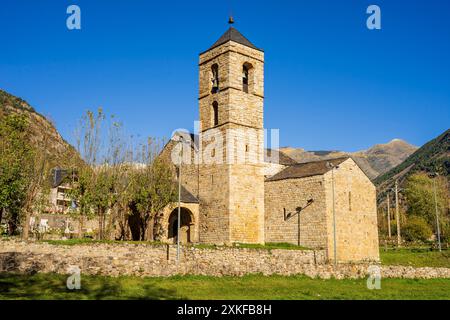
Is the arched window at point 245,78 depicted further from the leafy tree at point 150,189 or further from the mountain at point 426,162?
the mountain at point 426,162

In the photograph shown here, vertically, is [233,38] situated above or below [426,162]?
below

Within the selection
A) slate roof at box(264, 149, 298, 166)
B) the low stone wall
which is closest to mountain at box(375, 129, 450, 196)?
slate roof at box(264, 149, 298, 166)

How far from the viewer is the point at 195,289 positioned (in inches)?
805

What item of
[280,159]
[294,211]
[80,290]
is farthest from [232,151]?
[80,290]

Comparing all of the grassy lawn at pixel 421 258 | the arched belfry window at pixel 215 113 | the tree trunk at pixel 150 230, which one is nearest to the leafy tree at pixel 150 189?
the tree trunk at pixel 150 230

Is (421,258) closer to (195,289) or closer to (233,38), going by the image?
(233,38)

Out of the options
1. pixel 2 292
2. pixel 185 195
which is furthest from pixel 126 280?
pixel 185 195

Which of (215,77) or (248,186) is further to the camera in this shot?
(215,77)

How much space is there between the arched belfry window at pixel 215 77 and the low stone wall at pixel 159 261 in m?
15.7

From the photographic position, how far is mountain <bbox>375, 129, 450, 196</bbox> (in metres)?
127

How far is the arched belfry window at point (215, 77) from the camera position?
125 ft

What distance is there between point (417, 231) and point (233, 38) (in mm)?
40304

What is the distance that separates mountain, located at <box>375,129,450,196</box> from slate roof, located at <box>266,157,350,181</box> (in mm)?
92608

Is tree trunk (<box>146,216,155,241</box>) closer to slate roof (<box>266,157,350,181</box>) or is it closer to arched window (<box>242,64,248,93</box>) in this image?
slate roof (<box>266,157,350,181</box>)
